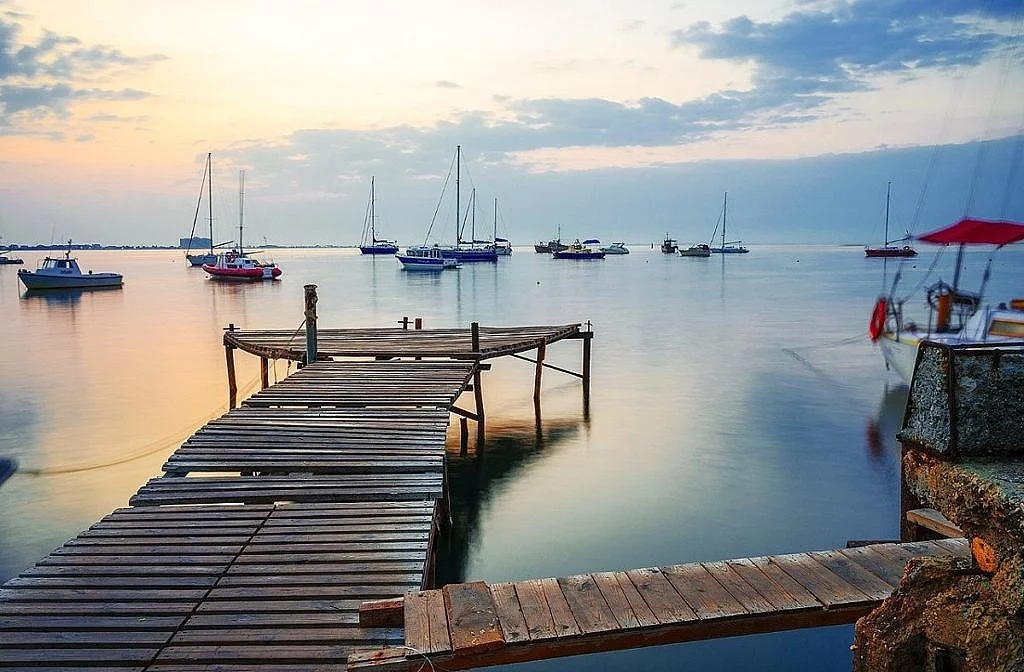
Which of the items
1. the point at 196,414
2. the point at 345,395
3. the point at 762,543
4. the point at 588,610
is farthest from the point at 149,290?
the point at 588,610

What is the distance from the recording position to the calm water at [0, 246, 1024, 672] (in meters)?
12.0

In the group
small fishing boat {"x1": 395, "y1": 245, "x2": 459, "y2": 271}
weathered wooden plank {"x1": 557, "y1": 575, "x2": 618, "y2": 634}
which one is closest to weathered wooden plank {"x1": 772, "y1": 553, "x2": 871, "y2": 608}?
weathered wooden plank {"x1": 557, "y1": 575, "x2": 618, "y2": 634}

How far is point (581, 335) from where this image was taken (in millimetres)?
22547

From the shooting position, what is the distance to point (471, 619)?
4.80 metres

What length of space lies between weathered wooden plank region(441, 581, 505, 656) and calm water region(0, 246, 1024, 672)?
14.1 feet

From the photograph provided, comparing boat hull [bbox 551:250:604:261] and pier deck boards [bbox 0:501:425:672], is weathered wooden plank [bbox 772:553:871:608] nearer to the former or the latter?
pier deck boards [bbox 0:501:425:672]

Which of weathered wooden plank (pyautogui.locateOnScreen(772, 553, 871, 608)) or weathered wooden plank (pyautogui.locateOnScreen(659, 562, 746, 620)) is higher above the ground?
weathered wooden plank (pyautogui.locateOnScreen(772, 553, 871, 608))

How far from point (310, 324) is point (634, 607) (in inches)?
518

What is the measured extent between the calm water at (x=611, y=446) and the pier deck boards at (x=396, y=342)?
2101 millimetres

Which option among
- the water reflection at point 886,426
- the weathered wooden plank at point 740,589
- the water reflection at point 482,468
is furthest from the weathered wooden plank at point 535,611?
the water reflection at point 886,426

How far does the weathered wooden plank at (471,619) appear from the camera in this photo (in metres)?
4.53

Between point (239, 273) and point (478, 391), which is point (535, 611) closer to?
point (478, 391)

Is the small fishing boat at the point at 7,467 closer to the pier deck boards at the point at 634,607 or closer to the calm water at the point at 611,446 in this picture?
the calm water at the point at 611,446

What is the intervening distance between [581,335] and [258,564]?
1684cm
